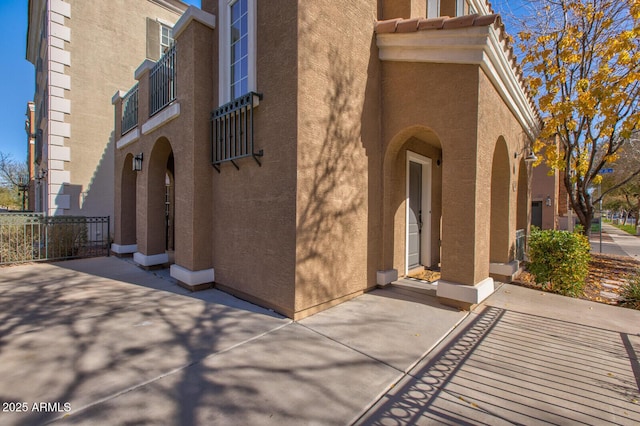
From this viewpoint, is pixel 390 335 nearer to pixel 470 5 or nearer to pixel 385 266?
pixel 385 266

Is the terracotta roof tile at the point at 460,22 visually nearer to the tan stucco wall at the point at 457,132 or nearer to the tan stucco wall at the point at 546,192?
the tan stucco wall at the point at 457,132

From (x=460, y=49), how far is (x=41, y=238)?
11208 mm

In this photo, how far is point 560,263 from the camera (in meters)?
5.96

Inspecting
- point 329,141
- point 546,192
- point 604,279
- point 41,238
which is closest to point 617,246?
point 546,192

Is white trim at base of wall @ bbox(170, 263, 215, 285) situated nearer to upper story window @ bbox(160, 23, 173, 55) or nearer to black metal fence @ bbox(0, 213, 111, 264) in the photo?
black metal fence @ bbox(0, 213, 111, 264)

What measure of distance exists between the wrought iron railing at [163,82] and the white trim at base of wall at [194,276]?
3.66 meters

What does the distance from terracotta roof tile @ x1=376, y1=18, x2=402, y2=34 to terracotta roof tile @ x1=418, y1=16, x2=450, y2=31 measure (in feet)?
1.67

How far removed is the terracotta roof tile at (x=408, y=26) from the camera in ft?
16.3

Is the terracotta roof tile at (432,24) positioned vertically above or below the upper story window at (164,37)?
below

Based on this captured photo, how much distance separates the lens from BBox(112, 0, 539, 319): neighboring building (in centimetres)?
430

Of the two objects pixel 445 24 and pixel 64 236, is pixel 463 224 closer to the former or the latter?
pixel 445 24

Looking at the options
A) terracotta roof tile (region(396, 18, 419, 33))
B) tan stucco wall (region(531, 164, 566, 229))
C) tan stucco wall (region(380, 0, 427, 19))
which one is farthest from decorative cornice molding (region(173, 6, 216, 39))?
tan stucco wall (region(531, 164, 566, 229))

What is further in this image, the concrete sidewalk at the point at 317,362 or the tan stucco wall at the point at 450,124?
the tan stucco wall at the point at 450,124

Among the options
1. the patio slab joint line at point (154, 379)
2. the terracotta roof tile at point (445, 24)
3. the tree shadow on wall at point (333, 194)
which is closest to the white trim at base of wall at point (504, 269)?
the tree shadow on wall at point (333, 194)
